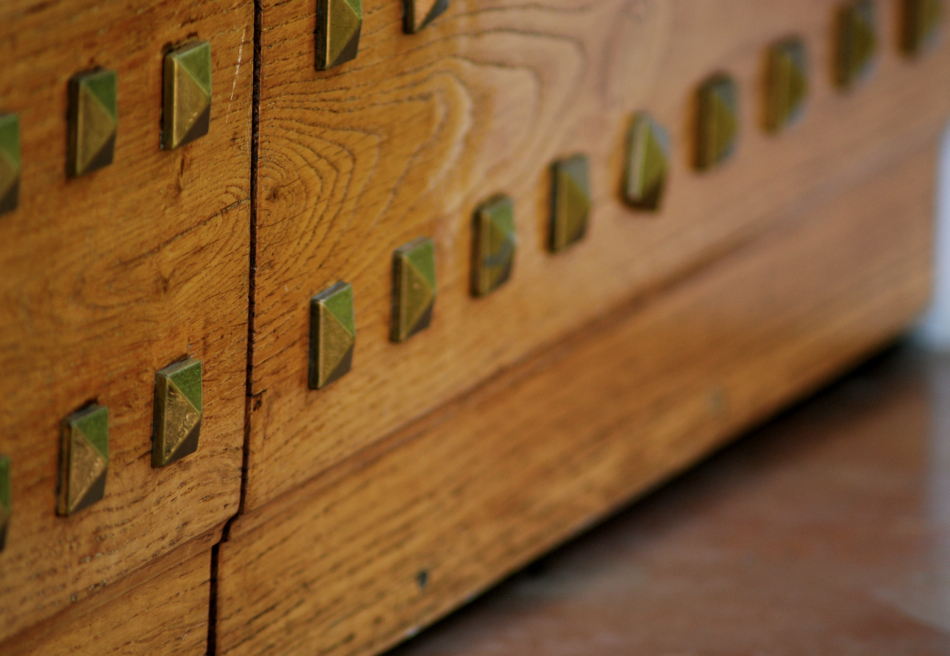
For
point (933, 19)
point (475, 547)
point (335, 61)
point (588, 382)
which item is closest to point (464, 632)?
point (475, 547)

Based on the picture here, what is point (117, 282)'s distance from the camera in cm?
62

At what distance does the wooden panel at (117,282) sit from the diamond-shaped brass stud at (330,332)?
0.05 metres

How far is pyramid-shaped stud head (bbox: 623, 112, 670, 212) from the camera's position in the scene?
0.96m

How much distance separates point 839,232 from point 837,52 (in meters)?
0.19

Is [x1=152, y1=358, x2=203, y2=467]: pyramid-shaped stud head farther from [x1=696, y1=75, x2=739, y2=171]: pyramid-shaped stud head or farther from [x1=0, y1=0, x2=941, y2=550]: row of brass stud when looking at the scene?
[x1=696, y1=75, x2=739, y2=171]: pyramid-shaped stud head

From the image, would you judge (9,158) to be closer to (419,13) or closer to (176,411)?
(176,411)

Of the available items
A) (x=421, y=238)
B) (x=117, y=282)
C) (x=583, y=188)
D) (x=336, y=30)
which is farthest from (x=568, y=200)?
(x=117, y=282)

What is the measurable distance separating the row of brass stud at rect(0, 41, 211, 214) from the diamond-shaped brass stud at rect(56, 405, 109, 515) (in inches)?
4.5

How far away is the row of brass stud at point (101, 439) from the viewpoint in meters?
0.62

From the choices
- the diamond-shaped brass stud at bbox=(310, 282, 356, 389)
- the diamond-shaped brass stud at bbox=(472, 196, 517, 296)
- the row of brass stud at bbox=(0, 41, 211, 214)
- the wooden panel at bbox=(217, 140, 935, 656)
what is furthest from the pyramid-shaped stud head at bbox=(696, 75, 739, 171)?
the row of brass stud at bbox=(0, 41, 211, 214)

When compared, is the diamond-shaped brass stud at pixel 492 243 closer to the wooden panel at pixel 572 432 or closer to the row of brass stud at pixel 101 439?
the wooden panel at pixel 572 432

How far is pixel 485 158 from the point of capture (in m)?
0.84

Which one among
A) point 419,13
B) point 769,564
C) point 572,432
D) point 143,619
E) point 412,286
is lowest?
point 769,564

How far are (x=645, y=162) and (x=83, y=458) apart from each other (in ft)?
1.64
